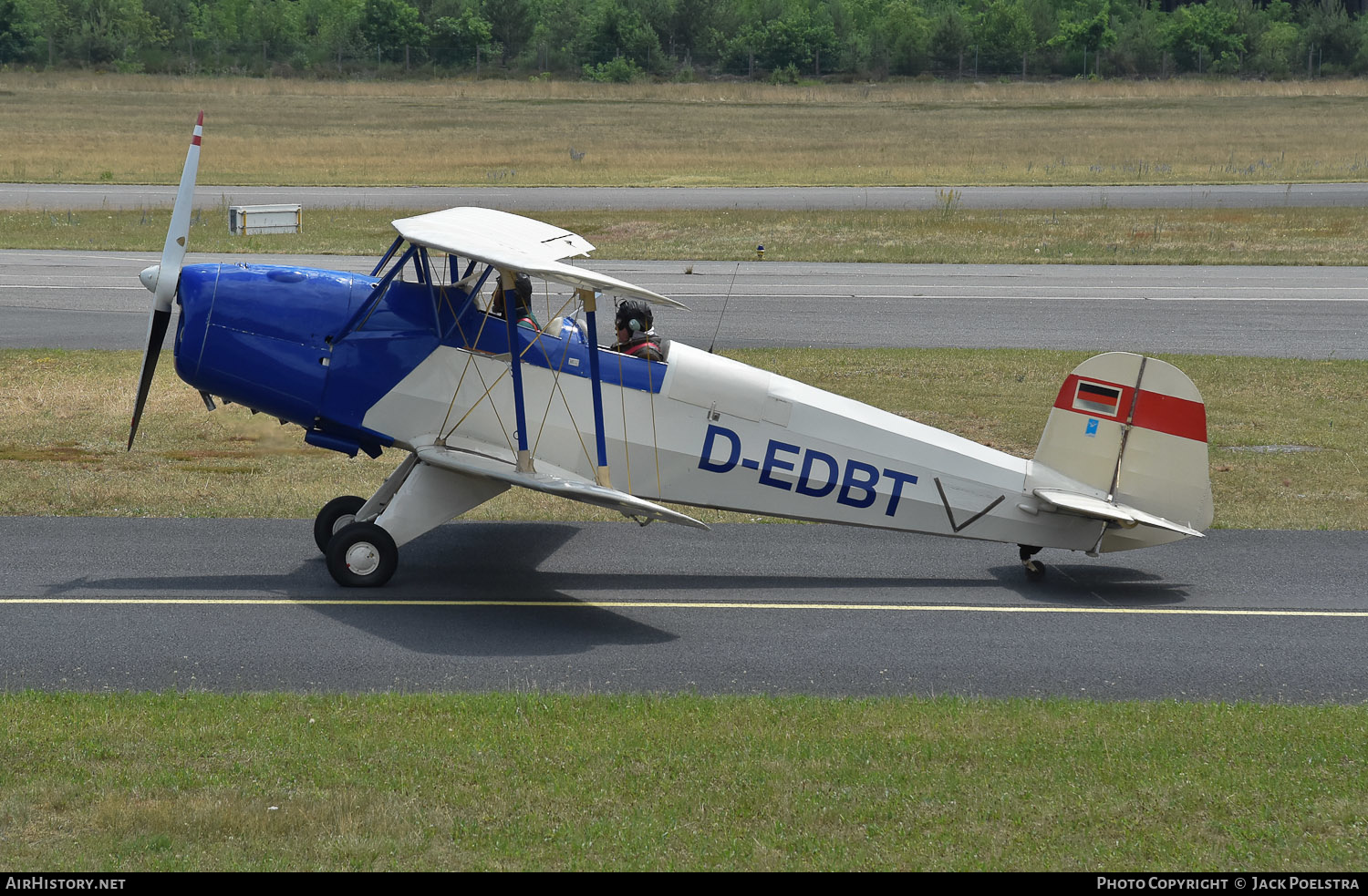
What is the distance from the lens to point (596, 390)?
9.84 metres

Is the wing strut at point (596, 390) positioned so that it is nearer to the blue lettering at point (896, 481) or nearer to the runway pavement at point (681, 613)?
the runway pavement at point (681, 613)

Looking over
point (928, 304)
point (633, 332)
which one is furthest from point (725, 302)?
point (633, 332)

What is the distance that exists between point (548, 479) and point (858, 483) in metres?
2.54

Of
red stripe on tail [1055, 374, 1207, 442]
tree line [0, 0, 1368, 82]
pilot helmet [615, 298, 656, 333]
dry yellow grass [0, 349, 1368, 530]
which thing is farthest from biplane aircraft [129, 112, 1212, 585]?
tree line [0, 0, 1368, 82]

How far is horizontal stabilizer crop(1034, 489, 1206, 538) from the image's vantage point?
1023cm

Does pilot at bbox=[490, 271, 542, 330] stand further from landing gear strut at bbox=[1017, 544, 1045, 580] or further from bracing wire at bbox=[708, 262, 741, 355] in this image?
bracing wire at bbox=[708, 262, 741, 355]

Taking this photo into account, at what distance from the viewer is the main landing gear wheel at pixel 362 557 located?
10.2m

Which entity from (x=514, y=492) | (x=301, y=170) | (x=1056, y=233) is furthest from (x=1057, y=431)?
(x=301, y=170)

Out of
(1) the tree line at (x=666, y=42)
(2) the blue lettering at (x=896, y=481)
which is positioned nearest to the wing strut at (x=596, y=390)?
(2) the blue lettering at (x=896, y=481)

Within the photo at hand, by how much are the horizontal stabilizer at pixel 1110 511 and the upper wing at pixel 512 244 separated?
141 inches

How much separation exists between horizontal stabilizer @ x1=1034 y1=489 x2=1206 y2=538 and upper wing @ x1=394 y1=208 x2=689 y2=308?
358 centimetres

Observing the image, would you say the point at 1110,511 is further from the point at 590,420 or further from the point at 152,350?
the point at 152,350
